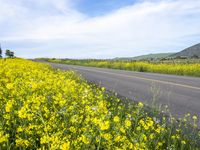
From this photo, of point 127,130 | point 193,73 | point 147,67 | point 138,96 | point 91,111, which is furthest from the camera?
point 147,67

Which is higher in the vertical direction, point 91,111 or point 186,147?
point 91,111

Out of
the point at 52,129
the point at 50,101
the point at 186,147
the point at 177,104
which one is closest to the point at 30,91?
the point at 50,101

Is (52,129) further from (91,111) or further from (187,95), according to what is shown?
(187,95)

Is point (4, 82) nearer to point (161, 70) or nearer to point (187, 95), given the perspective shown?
point (187, 95)

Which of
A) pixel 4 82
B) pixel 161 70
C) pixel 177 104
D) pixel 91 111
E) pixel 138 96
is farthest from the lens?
pixel 161 70

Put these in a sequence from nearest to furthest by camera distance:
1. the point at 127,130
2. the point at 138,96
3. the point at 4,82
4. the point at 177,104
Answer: the point at 127,130 < the point at 4,82 < the point at 177,104 < the point at 138,96

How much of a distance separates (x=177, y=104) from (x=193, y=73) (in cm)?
1473

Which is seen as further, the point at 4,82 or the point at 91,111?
the point at 4,82

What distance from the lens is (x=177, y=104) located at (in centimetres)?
895

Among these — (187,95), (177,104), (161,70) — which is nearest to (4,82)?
(177,104)

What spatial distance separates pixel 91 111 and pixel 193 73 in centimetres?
Answer: 1917

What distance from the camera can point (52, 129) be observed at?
426cm

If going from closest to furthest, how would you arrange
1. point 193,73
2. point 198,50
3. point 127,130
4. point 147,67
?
point 127,130 < point 193,73 < point 147,67 < point 198,50

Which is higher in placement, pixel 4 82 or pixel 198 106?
pixel 4 82
